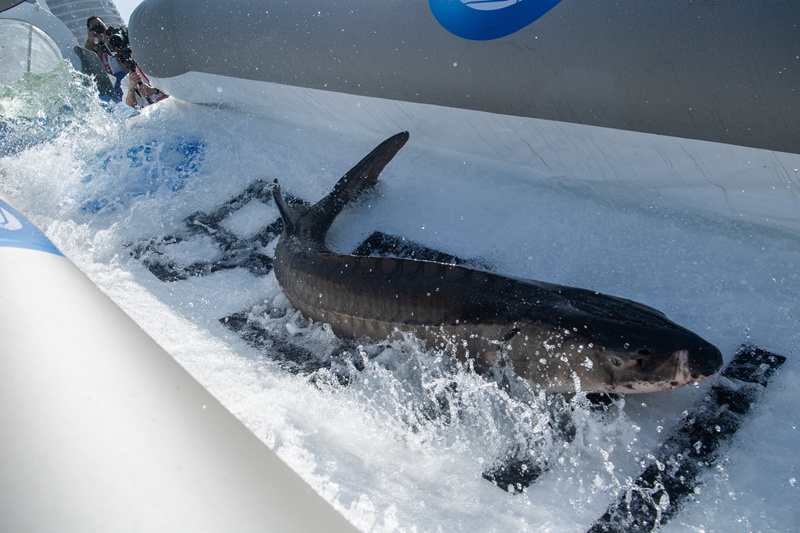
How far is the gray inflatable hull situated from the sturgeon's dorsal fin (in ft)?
1.16

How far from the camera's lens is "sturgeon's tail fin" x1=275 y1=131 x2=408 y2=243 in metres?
2.56

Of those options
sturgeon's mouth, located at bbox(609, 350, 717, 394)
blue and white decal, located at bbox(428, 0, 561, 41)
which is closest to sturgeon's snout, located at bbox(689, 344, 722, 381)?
sturgeon's mouth, located at bbox(609, 350, 717, 394)

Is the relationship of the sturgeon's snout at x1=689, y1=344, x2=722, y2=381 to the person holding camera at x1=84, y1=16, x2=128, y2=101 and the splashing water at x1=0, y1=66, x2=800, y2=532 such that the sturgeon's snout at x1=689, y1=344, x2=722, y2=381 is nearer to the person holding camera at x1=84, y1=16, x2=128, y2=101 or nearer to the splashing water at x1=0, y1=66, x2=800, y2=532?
the splashing water at x1=0, y1=66, x2=800, y2=532

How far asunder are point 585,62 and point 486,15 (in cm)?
54

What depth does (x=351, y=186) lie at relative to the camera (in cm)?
278

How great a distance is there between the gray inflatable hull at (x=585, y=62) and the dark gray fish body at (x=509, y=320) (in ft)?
2.97

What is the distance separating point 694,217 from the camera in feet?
7.07

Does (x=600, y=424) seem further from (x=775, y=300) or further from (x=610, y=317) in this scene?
(x=775, y=300)

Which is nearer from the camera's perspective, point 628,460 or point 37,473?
point 37,473

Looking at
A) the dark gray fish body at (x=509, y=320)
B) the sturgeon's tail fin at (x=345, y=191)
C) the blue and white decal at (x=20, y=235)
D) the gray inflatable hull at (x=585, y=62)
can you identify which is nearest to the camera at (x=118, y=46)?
the gray inflatable hull at (x=585, y=62)

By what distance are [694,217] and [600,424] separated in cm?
111

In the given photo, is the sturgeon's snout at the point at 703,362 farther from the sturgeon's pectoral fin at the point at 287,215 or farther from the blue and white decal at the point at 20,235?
the sturgeon's pectoral fin at the point at 287,215

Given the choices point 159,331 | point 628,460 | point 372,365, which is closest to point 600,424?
point 628,460

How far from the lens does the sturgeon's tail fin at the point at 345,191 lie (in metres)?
2.56
